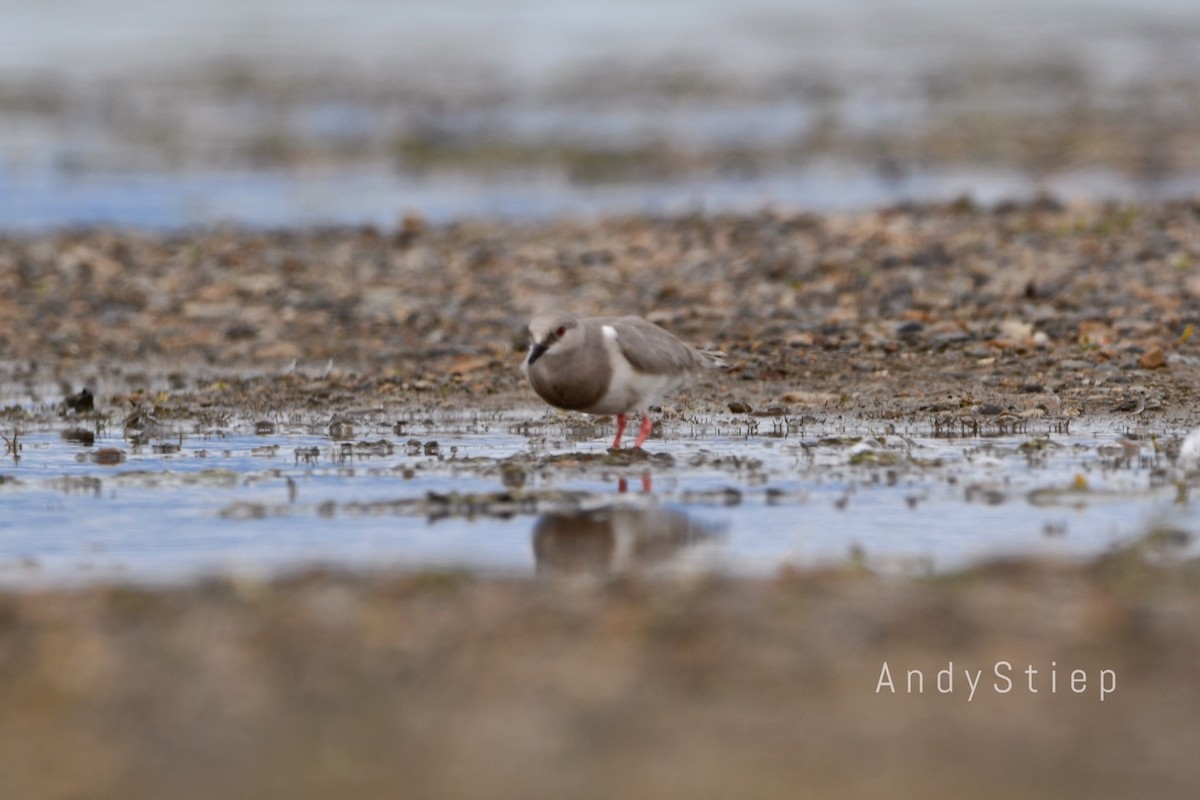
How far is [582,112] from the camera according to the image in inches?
1539

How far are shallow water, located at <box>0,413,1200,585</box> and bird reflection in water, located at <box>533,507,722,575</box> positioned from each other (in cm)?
2

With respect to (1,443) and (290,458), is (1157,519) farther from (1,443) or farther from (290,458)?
(1,443)

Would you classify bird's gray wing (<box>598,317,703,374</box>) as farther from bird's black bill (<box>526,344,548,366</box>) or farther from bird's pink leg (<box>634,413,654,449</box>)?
bird's black bill (<box>526,344,548,366</box>)

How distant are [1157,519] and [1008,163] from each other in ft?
69.8

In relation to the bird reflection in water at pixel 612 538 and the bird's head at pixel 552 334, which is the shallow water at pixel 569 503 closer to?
the bird reflection in water at pixel 612 538

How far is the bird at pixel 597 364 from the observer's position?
1155 cm

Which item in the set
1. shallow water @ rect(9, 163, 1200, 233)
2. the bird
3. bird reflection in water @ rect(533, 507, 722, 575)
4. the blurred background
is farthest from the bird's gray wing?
the blurred background

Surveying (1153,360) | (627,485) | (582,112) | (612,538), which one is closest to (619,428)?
(627,485)

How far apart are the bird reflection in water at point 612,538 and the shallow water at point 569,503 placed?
0.08 feet

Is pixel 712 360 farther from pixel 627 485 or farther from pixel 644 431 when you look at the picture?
pixel 627 485

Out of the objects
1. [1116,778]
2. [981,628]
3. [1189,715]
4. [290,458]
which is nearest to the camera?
[1116,778]

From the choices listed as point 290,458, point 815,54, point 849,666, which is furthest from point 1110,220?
point 815,54

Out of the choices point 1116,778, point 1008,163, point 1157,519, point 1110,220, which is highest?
point 1008,163

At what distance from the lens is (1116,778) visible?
5.67m
